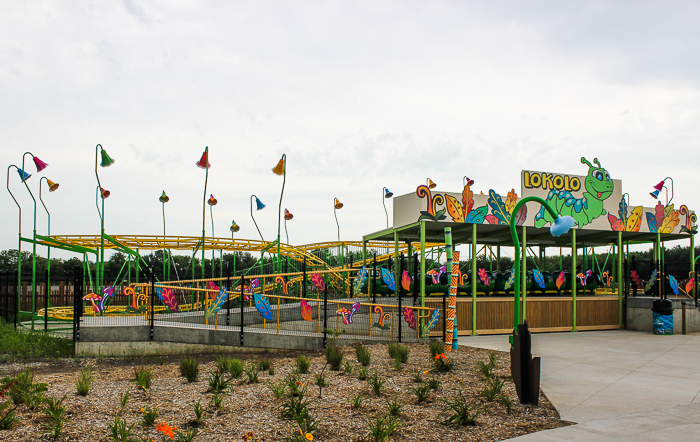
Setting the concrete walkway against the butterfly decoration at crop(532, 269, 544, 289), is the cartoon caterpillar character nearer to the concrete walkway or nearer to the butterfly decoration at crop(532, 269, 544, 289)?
the butterfly decoration at crop(532, 269, 544, 289)

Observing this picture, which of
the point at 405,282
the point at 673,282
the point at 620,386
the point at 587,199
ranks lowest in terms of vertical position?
the point at 620,386

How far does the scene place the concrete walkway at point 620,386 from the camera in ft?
18.8

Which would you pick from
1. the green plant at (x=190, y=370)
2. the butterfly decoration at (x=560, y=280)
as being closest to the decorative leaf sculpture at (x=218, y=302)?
the green plant at (x=190, y=370)

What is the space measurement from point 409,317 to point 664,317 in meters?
8.55

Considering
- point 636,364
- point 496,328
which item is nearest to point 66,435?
point 636,364

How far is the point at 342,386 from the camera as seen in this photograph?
26.8ft

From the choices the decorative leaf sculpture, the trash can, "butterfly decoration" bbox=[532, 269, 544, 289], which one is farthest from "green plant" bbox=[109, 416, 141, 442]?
the trash can

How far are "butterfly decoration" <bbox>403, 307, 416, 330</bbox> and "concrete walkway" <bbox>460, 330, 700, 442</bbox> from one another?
4.69 ft

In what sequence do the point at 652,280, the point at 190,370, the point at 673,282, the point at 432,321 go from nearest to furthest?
the point at 190,370
the point at 432,321
the point at 673,282
the point at 652,280

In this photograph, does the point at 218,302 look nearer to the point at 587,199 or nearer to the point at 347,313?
the point at 347,313

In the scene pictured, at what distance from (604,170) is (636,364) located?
9.87 m

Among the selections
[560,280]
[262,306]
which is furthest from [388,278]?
[560,280]

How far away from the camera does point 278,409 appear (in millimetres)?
6617

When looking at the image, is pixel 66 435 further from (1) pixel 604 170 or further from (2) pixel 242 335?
(1) pixel 604 170
